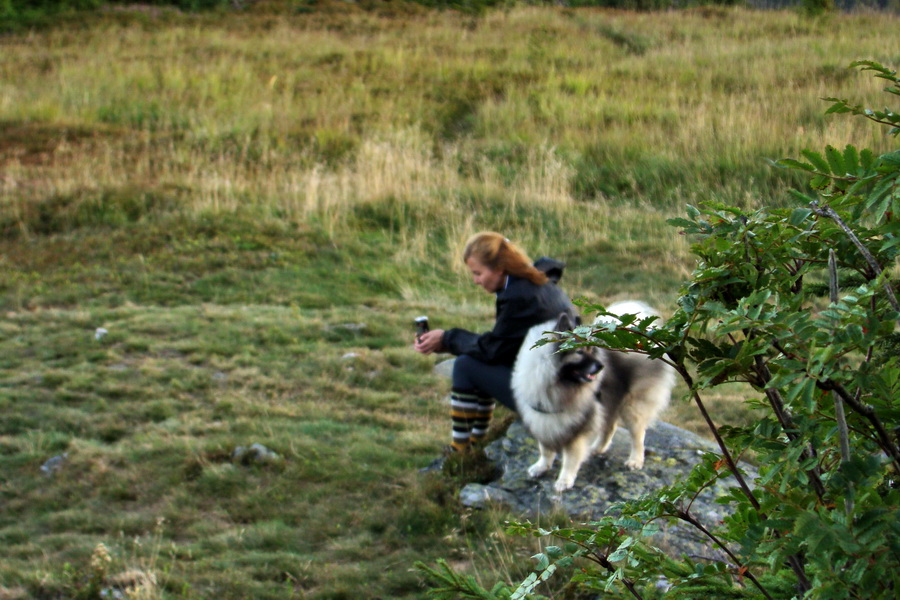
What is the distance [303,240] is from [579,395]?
23.0 feet

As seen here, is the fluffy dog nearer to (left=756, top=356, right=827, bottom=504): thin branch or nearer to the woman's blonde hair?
the woman's blonde hair

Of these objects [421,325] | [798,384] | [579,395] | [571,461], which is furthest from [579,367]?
[798,384]

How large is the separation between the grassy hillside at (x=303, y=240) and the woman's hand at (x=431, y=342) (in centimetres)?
71

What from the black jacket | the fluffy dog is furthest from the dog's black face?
the black jacket

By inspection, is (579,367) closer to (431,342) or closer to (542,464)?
(542,464)

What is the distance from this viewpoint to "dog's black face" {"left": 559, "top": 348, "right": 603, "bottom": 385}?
208 inches

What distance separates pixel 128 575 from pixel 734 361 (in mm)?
3973

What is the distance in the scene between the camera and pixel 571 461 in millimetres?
5441

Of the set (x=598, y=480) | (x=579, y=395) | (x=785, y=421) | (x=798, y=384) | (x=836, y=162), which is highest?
(x=836, y=162)

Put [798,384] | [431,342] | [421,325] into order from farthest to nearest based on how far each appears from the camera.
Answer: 1. [421,325]
2. [431,342]
3. [798,384]

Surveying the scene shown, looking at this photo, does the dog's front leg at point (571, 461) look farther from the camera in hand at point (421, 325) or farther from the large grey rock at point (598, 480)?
the camera in hand at point (421, 325)

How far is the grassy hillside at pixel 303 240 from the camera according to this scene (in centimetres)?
546

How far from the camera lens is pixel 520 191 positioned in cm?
1343

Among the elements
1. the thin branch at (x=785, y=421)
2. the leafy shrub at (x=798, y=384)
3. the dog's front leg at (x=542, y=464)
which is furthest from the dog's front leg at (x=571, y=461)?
the thin branch at (x=785, y=421)
